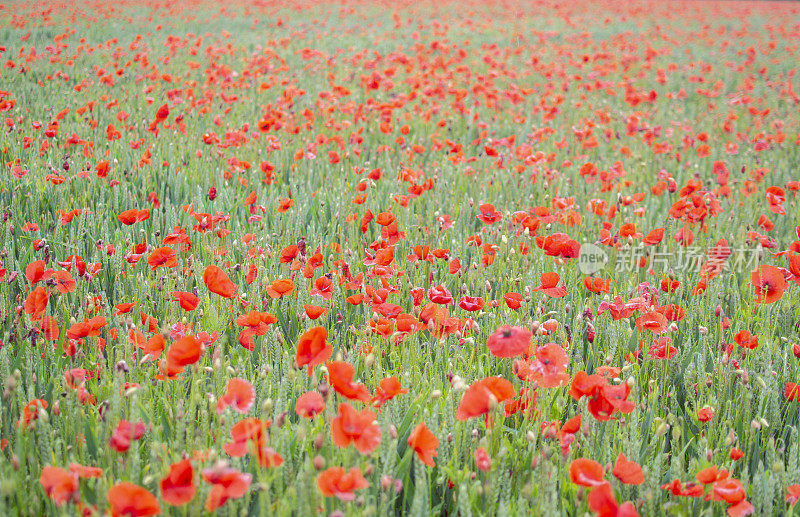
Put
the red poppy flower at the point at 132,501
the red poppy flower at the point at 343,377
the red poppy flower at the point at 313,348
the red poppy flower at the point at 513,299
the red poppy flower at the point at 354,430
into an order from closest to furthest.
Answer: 1. the red poppy flower at the point at 132,501
2. the red poppy flower at the point at 354,430
3. the red poppy flower at the point at 343,377
4. the red poppy flower at the point at 313,348
5. the red poppy flower at the point at 513,299

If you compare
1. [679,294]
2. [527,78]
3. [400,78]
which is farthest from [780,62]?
[679,294]

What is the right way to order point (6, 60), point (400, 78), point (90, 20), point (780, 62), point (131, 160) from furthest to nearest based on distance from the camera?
point (780, 62) → point (90, 20) → point (400, 78) → point (6, 60) → point (131, 160)

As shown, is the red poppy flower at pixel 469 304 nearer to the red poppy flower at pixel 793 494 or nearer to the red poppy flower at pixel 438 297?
the red poppy flower at pixel 438 297

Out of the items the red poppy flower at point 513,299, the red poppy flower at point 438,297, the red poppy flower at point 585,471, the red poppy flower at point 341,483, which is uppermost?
the red poppy flower at point 438,297

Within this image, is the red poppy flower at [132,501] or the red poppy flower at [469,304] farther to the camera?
the red poppy flower at [469,304]

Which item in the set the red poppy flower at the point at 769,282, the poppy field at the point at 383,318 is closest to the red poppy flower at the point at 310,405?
the poppy field at the point at 383,318

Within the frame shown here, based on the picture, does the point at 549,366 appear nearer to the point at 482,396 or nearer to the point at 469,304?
the point at 482,396

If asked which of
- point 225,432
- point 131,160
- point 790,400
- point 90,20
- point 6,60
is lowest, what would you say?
point 790,400

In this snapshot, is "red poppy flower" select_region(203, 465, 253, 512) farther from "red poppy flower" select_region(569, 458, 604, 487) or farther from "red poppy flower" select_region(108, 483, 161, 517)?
"red poppy flower" select_region(569, 458, 604, 487)

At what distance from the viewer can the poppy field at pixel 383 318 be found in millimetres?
1265

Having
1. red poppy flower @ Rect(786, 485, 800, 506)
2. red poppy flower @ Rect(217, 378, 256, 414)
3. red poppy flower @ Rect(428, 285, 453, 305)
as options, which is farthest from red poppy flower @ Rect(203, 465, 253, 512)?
red poppy flower @ Rect(786, 485, 800, 506)

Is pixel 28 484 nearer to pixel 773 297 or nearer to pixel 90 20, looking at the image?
pixel 773 297

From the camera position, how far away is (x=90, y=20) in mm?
9477

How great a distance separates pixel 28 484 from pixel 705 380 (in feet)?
6.05
